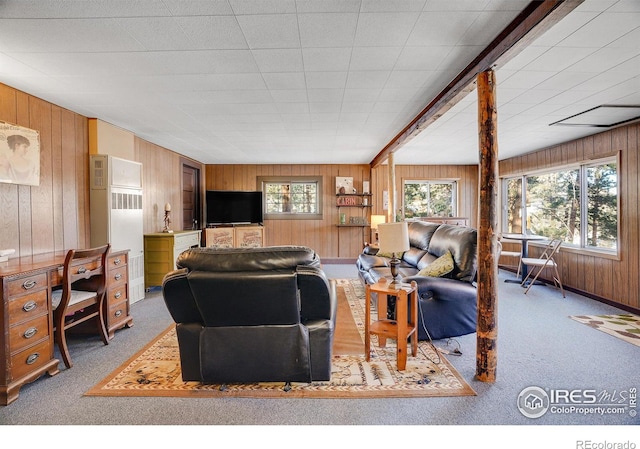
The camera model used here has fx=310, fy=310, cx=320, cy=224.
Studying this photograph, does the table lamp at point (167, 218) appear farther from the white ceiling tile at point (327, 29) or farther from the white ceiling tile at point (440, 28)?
the white ceiling tile at point (440, 28)

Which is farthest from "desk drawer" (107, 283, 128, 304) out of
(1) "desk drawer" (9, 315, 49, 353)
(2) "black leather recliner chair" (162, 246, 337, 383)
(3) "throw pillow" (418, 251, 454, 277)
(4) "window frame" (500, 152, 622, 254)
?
(4) "window frame" (500, 152, 622, 254)

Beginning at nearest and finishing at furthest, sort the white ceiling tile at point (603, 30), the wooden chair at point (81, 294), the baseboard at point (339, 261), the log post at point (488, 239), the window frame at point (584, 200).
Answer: the white ceiling tile at point (603, 30)
the log post at point (488, 239)
the wooden chair at point (81, 294)
the window frame at point (584, 200)
the baseboard at point (339, 261)

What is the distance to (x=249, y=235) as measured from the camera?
705 centimetres

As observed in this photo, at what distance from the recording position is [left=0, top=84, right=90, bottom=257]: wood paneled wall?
114 inches

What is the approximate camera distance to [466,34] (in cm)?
211

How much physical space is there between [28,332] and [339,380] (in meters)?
2.23

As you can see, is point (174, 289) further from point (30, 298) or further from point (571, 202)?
point (571, 202)

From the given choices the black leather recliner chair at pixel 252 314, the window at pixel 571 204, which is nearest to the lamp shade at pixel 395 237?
the black leather recliner chair at pixel 252 314

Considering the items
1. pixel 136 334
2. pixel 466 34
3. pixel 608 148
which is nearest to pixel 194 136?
pixel 136 334

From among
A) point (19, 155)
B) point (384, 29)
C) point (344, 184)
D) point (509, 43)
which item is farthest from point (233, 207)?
point (509, 43)

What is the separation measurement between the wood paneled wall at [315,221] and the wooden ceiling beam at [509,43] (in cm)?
426

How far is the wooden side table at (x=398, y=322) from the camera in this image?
93.9 inches

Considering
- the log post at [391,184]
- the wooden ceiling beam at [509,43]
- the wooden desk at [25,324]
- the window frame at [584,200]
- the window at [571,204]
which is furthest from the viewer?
the log post at [391,184]
